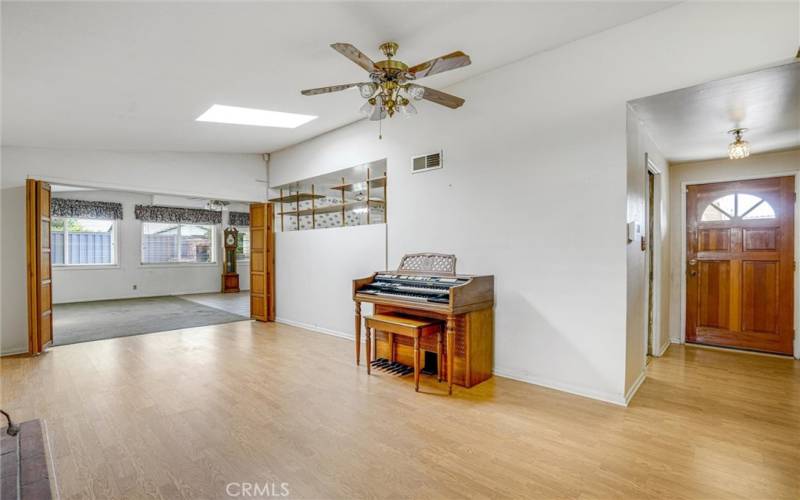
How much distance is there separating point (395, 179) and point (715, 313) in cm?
432

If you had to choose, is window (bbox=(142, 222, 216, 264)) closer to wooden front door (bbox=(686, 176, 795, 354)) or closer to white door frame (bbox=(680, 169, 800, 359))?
white door frame (bbox=(680, 169, 800, 359))

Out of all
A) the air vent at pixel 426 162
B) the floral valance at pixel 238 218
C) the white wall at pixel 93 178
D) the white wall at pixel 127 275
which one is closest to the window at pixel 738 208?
the air vent at pixel 426 162

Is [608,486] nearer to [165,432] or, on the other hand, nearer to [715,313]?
[165,432]

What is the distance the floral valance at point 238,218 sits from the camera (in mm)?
10859

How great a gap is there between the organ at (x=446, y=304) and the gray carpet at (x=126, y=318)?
3723 millimetres

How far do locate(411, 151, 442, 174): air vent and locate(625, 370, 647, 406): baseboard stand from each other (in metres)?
2.68

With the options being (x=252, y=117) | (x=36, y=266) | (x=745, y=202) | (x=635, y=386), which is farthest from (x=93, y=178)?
(x=745, y=202)

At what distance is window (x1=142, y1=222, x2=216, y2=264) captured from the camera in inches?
385

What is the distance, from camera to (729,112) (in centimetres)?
316

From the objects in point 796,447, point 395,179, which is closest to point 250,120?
point 395,179

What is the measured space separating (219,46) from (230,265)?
29.9 feet

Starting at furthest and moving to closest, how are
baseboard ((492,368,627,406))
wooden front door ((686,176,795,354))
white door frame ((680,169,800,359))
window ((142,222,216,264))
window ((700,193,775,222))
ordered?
window ((142,222,216,264)), window ((700,193,775,222)), wooden front door ((686,176,795,354)), white door frame ((680,169,800,359)), baseboard ((492,368,627,406))

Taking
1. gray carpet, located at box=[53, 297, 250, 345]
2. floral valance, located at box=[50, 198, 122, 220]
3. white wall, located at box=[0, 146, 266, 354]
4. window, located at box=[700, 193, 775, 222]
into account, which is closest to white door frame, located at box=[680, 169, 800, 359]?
window, located at box=[700, 193, 775, 222]

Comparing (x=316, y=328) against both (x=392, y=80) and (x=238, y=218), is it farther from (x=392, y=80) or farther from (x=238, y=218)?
(x=238, y=218)
